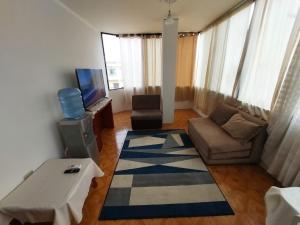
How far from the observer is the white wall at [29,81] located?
1300 mm

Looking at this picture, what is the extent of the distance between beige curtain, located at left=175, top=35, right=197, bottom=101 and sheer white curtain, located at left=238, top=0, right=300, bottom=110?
8.18 ft

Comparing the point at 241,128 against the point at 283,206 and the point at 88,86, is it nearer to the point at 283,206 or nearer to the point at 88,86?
the point at 283,206

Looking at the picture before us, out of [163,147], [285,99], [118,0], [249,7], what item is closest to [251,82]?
[285,99]

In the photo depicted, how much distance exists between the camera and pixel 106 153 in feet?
8.97

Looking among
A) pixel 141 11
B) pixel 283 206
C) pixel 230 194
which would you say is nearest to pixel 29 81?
pixel 141 11

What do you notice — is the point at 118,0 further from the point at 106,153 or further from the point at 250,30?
the point at 106,153

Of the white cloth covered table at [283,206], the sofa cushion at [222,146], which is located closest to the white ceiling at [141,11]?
the sofa cushion at [222,146]

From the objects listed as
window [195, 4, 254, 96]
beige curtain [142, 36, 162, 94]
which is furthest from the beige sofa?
beige curtain [142, 36, 162, 94]

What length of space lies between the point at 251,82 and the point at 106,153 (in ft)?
9.14

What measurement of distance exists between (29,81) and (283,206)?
2.49 meters

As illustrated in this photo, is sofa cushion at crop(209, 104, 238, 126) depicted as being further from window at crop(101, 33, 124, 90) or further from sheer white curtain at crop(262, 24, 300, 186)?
window at crop(101, 33, 124, 90)

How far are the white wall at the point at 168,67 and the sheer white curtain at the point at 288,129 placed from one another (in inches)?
86.5

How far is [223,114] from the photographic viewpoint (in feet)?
9.11

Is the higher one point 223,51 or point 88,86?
point 223,51
